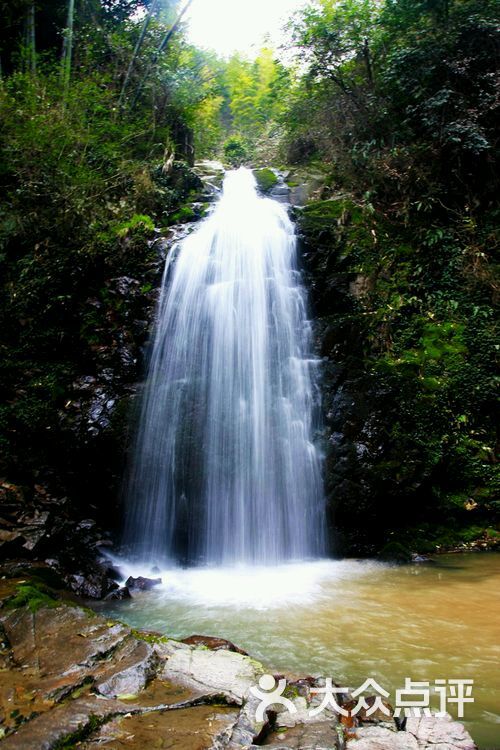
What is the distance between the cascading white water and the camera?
685 centimetres

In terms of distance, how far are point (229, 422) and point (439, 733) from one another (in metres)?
5.46

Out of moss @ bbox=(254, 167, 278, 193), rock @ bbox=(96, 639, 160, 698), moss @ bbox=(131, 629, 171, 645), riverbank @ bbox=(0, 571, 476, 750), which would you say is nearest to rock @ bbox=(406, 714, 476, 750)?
riverbank @ bbox=(0, 571, 476, 750)

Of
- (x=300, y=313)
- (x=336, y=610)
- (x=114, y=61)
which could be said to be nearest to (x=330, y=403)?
(x=300, y=313)

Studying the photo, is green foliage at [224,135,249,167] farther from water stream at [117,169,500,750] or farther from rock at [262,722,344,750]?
rock at [262,722,344,750]

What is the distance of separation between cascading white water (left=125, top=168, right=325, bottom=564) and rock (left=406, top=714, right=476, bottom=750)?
418 cm

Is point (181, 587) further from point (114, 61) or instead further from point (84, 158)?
point (114, 61)

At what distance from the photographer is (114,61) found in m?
12.8

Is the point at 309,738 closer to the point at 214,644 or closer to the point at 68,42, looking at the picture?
the point at 214,644

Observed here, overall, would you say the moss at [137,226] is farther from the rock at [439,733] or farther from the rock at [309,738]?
the rock at [439,733]

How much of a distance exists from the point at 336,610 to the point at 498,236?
7189 mm

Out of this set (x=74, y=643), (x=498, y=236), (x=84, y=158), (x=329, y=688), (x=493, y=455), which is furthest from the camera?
(x=84, y=158)

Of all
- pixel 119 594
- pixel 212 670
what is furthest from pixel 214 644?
pixel 119 594

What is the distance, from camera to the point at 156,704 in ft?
8.08

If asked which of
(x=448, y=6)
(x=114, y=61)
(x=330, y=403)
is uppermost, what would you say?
(x=114, y=61)
